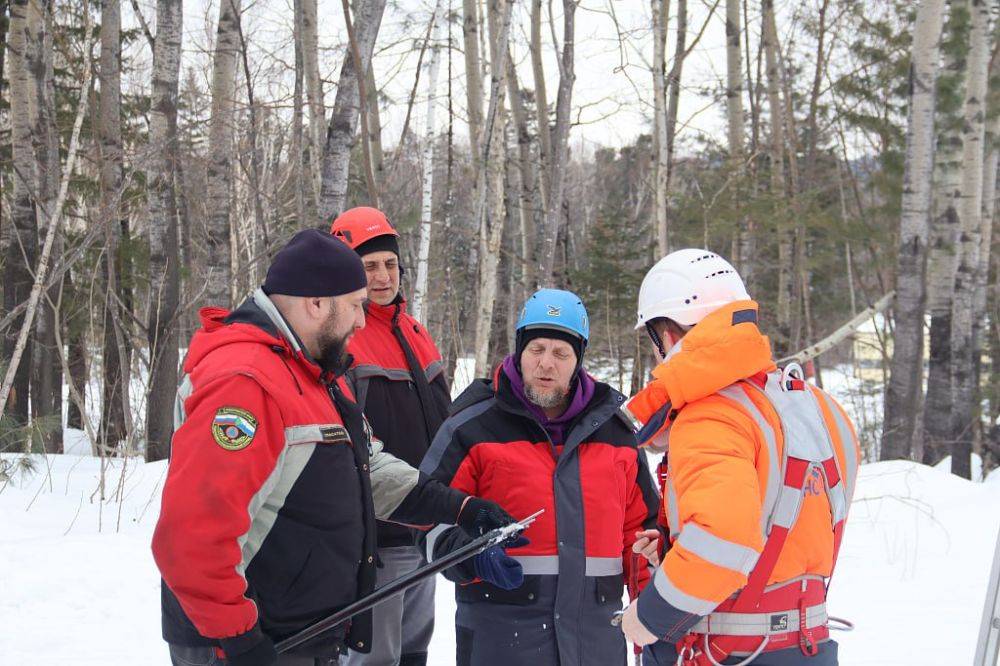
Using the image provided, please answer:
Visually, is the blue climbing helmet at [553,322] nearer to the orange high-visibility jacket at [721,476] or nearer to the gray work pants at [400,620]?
the orange high-visibility jacket at [721,476]

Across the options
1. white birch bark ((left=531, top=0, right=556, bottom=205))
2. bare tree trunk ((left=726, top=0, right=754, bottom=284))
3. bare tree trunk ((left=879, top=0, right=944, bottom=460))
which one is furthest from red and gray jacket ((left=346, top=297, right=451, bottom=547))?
white birch bark ((left=531, top=0, right=556, bottom=205))

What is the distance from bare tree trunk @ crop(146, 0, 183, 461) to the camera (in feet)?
25.1

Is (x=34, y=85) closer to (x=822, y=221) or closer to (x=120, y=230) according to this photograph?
(x=120, y=230)

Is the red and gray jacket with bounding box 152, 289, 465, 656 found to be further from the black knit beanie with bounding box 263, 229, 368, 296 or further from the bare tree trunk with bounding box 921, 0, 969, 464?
the bare tree trunk with bounding box 921, 0, 969, 464

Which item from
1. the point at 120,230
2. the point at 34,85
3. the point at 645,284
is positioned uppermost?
the point at 34,85

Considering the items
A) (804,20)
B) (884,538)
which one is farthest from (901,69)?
(884,538)

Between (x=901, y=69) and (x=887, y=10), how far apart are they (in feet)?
7.98

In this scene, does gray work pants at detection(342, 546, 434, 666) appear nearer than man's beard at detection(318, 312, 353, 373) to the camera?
No

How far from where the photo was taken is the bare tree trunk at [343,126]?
5566 millimetres

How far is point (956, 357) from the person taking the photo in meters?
10.2

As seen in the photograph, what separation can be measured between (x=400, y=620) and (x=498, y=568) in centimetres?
89

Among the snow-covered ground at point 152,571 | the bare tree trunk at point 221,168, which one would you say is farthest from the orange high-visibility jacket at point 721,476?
the bare tree trunk at point 221,168

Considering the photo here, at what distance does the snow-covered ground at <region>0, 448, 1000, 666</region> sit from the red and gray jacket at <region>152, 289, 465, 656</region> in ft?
7.61

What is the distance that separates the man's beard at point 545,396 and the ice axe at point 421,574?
360mm
